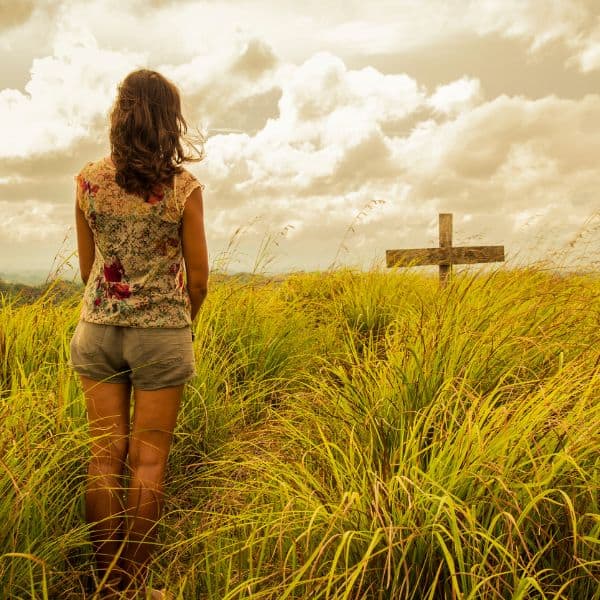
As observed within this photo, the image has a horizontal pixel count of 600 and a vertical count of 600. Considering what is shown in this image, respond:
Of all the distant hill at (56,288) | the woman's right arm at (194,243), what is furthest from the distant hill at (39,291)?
the woman's right arm at (194,243)

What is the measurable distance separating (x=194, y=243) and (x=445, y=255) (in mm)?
6494

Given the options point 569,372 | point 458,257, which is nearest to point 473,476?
point 569,372

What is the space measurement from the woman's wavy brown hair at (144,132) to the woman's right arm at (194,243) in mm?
152

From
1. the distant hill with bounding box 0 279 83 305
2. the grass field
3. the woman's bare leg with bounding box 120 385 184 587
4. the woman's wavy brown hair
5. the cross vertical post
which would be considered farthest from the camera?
the cross vertical post

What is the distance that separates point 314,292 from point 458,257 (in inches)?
89.7

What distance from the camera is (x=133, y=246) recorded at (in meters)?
2.62

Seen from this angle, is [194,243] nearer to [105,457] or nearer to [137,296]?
[137,296]

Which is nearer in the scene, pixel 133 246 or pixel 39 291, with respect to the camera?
pixel 133 246

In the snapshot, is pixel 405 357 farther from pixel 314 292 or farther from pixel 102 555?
pixel 314 292

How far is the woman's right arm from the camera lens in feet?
8.59

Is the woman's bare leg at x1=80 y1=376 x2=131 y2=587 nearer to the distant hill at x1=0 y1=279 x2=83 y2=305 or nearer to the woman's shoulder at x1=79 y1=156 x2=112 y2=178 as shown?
the woman's shoulder at x1=79 y1=156 x2=112 y2=178

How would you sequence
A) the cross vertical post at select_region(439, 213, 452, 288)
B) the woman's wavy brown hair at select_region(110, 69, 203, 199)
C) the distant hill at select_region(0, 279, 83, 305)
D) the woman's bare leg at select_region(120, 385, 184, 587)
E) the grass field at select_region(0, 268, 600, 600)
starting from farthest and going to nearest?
1. the cross vertical post at select_region(439, 213, 452, 288)
2. the distant hill at select_region(0, 279, 83, 305)
3. the woman's bare leg at select_region(120, 385, 184, 587)
4. the woman's wavy brown hair at select_region(110, 69, 203, 199)
5. the grass field at select_region(0, 268, 600, 600)

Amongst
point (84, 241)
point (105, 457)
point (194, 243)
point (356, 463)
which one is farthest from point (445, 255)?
point (105, 457)

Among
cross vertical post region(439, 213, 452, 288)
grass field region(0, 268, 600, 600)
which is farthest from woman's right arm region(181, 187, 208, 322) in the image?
cross vertical post region(439, 213, 452, 288)
